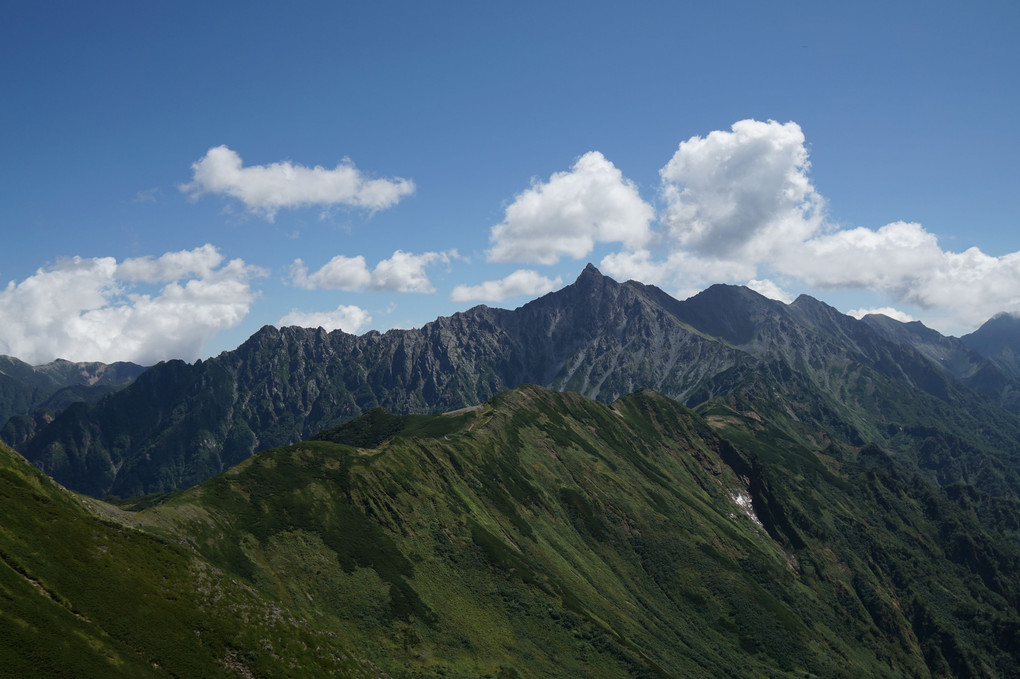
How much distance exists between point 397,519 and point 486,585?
32115mm

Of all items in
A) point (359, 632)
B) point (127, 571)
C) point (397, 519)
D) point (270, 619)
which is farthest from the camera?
point (397, 519)

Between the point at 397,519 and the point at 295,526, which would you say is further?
the point at 397,519

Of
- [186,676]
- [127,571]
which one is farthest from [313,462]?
[186,676]

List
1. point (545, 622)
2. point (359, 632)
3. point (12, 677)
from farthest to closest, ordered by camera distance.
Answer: point (545, 622) → point (359, 632) → point (12, 677)

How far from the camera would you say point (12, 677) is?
233 ft

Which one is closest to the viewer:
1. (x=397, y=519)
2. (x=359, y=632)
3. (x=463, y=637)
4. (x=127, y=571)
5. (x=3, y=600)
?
(x=3, y=600)

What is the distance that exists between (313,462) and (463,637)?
233 ft

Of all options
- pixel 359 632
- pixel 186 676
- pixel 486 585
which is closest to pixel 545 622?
pixel 486 585

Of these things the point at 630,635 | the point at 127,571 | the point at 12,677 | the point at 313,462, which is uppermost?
the point at 313,462

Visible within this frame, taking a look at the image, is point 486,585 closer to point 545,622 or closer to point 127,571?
point 545,622

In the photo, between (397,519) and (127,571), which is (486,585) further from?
(127,571)

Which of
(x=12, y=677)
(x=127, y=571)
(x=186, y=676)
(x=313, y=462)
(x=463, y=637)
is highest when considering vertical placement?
(x=313, y=462)

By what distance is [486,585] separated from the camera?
177 m

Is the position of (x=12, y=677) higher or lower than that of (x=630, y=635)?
higher
